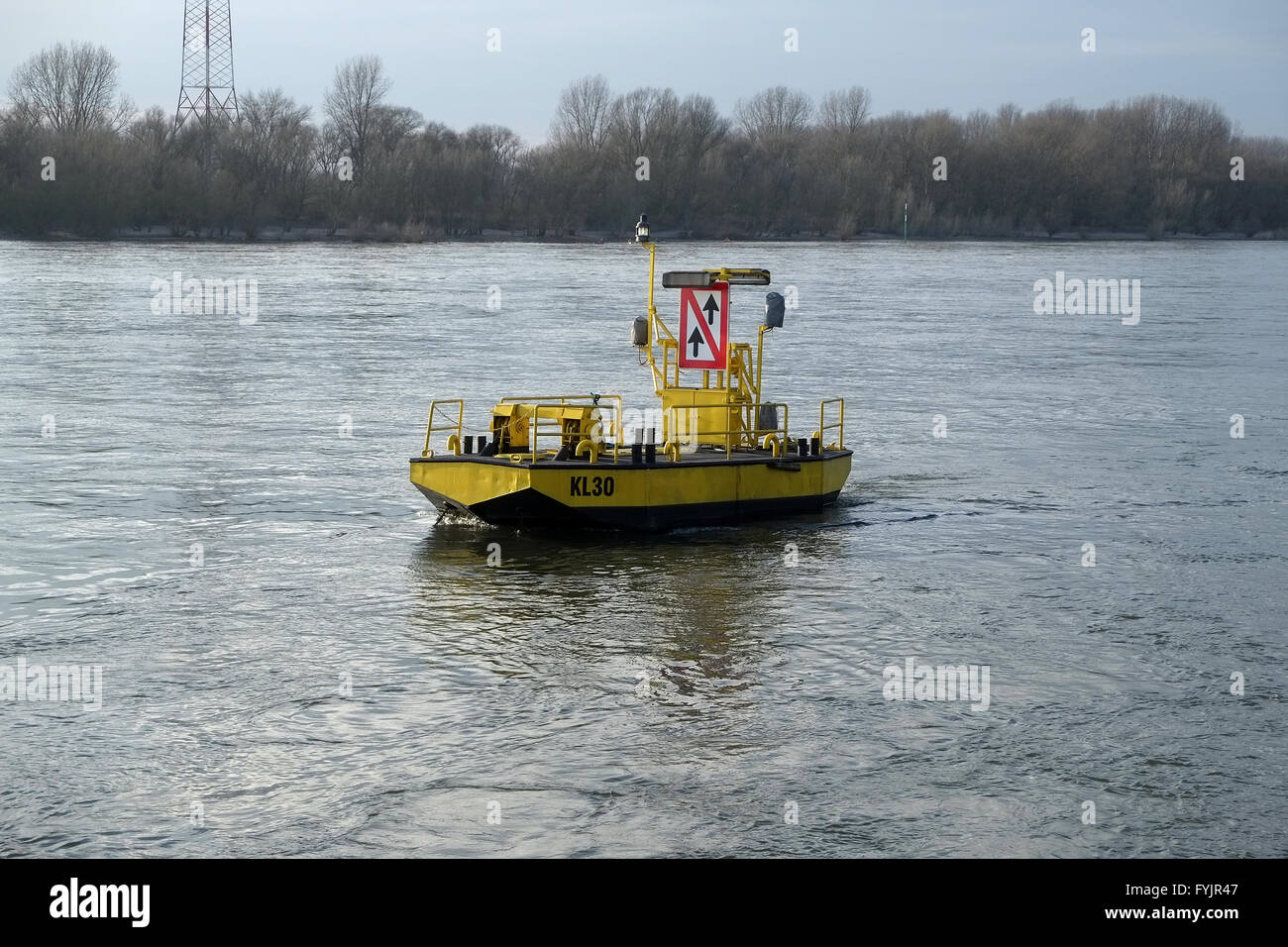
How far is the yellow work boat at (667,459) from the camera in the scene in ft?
61.8

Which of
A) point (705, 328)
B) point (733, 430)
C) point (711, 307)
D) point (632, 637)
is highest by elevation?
point (711, 307)

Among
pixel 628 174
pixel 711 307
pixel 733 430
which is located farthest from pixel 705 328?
pixel 628 174

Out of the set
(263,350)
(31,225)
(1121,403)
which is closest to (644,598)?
(1121,403)

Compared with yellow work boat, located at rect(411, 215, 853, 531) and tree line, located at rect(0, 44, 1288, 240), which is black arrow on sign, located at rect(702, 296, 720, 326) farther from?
tree line, located at rect(0, 44, 1288, 240)

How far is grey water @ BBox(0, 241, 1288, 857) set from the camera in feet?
36.3

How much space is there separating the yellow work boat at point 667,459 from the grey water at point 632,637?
0.46m

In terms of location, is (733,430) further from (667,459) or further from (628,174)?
(628,174)

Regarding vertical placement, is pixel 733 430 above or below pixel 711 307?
below

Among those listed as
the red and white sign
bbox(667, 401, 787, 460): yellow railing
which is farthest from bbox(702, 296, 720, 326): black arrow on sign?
bbox(667, 401, 787, 460): yellow railing

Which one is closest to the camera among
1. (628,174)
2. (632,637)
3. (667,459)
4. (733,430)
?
(632,637)

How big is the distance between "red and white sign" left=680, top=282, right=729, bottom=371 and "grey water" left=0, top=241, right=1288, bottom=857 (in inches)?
90.1

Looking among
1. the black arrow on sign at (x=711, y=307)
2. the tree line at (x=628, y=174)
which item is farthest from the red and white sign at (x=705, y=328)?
the tree line at (x=628, y=174)

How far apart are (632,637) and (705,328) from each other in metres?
6.36

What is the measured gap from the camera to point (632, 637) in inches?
610
